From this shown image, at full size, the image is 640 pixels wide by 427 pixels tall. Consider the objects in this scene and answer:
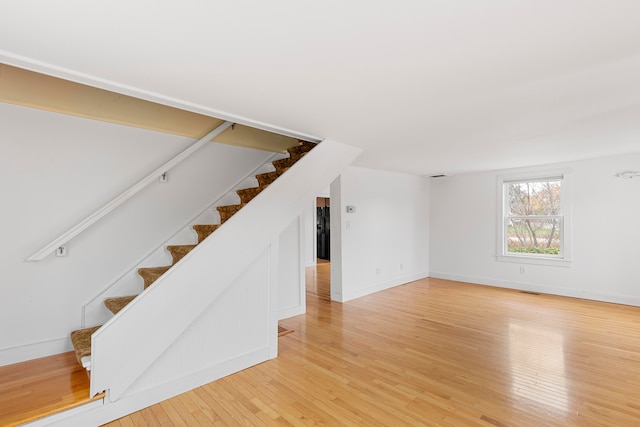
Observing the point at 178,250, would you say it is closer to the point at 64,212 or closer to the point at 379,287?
the point at 64,212

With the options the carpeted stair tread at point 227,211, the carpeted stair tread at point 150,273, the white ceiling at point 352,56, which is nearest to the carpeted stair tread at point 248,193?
the carpeted stair tread at point 227,211

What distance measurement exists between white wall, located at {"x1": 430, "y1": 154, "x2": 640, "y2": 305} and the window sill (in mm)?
66

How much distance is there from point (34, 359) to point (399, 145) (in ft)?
13.3

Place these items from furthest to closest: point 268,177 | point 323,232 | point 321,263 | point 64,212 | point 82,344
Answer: point 323,232 < point 321,263 < point 268,177 < point 64,212 < point 82,344

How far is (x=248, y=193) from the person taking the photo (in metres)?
3.64

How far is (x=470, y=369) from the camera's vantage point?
8.98 feet

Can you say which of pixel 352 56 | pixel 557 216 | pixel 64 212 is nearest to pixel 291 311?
pixel 64 212

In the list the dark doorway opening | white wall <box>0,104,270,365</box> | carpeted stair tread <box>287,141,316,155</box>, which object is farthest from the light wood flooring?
the dark doorway opening

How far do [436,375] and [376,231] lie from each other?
3.04m

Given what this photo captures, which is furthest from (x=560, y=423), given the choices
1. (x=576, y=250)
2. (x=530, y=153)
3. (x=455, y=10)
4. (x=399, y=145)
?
(x=576, y=250)

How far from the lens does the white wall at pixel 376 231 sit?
193 inches

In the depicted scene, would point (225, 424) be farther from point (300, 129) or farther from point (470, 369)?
point (300, 129)

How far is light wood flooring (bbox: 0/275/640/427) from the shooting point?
211 cm

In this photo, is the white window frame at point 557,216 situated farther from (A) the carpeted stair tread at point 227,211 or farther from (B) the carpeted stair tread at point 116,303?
(B) the carpeted stair tread at point 116,303
